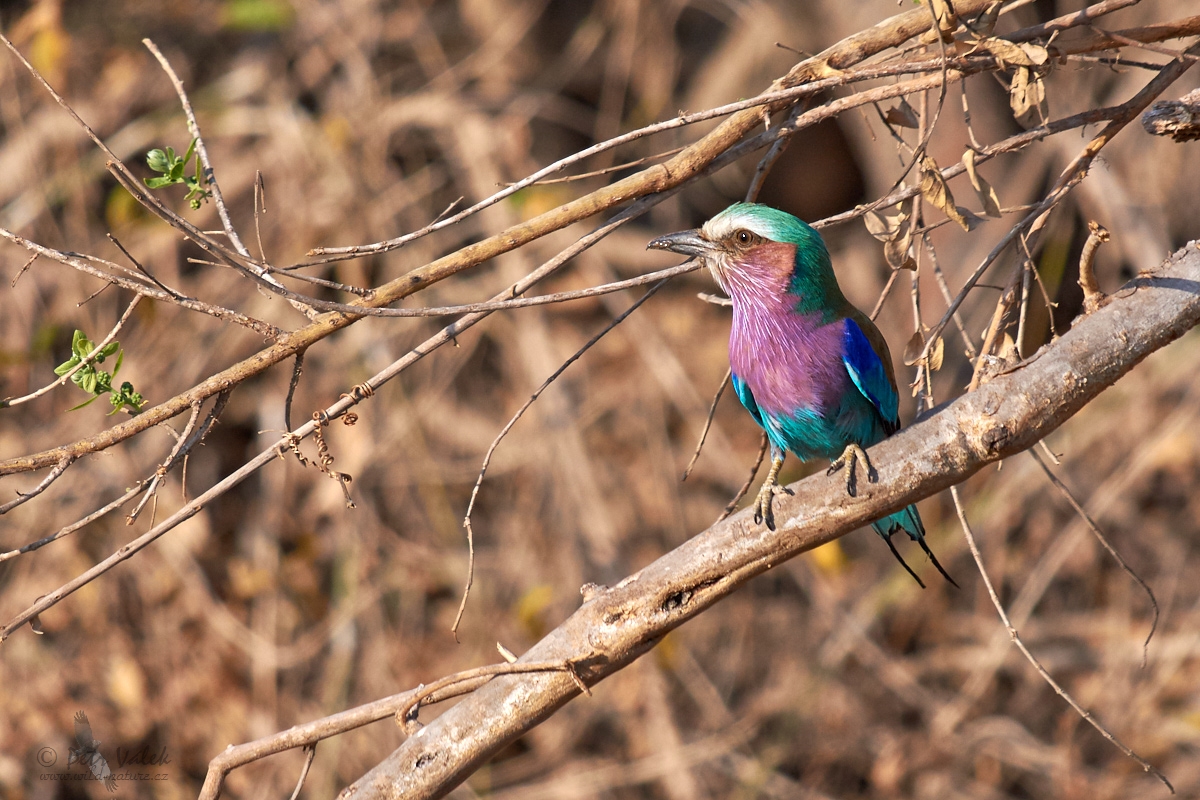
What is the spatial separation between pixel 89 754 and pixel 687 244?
3.76 meters

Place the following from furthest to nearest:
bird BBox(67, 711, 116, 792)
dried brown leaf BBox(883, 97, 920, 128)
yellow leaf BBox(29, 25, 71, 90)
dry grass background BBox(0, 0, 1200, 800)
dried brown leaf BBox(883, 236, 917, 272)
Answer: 1. dry grass background BBox(0, 0, 1200, 800)
2. yellow leaf BBox(29, 25, 71, 90)
3. bird BBox(67, 711, 116, 792)
4. dried brown leaf BBox(883, 97, 920, 128)
5. dried brown leaf BBox(883, 236, 917, 272)

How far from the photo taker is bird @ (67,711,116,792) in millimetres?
5051

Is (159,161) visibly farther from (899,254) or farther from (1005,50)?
(1005,50)

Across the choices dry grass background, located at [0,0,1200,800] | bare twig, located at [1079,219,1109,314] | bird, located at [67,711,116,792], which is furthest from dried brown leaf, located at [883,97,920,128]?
bird, located at [67,711,116,792]

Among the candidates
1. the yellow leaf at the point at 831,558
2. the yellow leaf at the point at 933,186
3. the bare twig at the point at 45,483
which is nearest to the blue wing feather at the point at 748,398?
the yellow leaf at the point at 933,186

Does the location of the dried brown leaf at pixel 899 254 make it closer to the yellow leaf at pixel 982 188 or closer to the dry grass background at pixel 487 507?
the yellow leaf at pixel 982 188

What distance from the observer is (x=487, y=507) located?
6.41 meters

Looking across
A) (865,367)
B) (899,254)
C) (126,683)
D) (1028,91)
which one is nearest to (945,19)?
(1028,91)

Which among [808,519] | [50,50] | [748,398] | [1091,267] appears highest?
[50,50]

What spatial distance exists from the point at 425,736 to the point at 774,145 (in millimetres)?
1505

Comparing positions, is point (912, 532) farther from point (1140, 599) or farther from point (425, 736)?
point (1140, 599)

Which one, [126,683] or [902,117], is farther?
[126,683]

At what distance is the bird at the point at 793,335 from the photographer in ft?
10.0

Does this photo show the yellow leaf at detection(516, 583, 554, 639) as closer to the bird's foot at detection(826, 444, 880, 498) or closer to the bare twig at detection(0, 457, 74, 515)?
the bird's foot at detection(826, 444, 880, 498)
